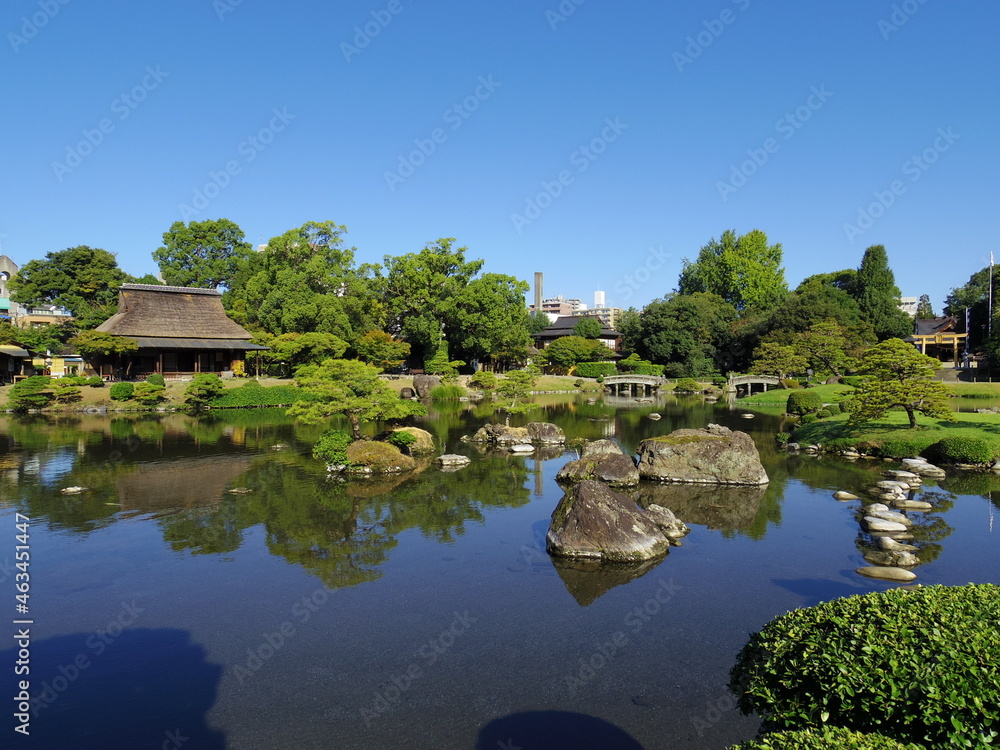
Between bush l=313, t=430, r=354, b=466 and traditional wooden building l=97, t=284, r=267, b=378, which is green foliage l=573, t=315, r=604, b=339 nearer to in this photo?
traditional wooden building l=97, t=284, r=267, b=378

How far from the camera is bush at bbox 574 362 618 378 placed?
6919cm

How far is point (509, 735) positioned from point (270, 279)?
57794 mm

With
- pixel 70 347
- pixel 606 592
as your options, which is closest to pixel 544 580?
pixel 606 592

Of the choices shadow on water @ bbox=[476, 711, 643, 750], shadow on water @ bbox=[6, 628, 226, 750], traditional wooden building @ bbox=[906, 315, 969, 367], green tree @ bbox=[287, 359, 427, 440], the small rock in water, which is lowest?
shadow on water @ bbox=[6, 628, 226, 750]

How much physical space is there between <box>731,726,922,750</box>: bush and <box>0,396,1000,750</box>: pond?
325cm

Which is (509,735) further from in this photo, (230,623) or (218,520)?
(218,520)

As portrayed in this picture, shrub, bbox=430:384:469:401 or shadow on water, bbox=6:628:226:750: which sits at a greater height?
shrub, bbox=430:384:469:401

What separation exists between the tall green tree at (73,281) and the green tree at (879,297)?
7636cm

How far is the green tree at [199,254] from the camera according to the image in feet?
232

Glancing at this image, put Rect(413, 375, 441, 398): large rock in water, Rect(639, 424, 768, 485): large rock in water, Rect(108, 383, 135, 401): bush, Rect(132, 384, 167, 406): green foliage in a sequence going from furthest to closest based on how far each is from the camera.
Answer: Rect(413, 375, 441, 398): large rock in water
Rect(108, 383, 135, 401): bush
Rect(132, 384, 167, 406): green foliage
Rect(639, 424, 768, 485): large rock in water

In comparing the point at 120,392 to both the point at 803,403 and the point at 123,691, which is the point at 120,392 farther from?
the point at 803,403

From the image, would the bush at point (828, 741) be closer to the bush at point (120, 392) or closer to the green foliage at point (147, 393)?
the green foliage at point (147, 393)
